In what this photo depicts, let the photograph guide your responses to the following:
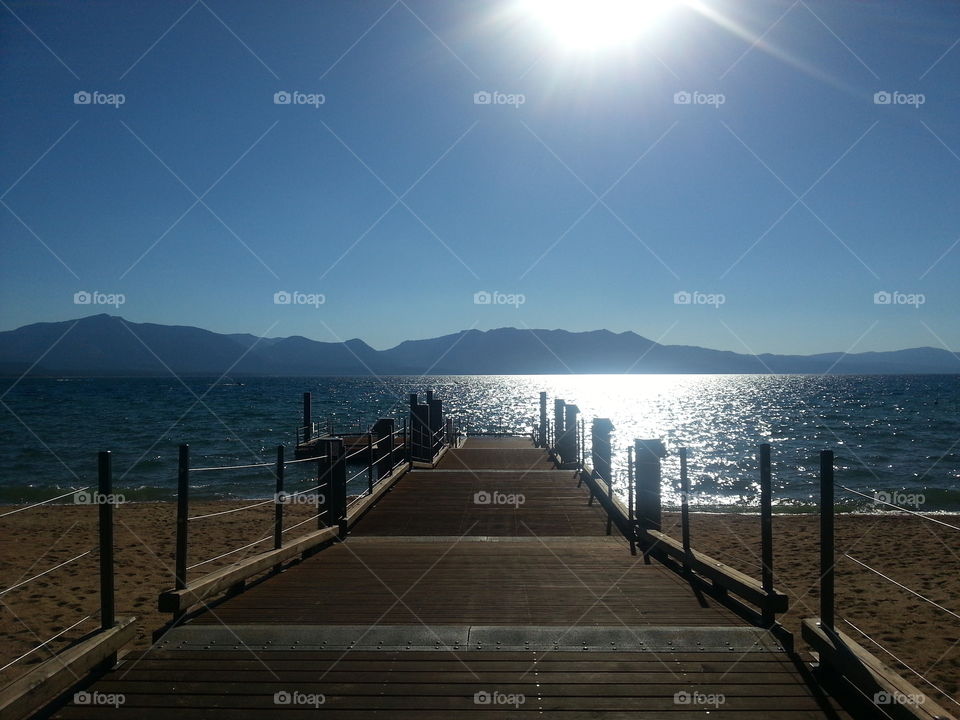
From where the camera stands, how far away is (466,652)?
436 cm

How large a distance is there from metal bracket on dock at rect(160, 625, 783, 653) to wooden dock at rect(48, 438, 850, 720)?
0.01 m

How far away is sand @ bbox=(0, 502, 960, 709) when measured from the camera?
9305mm

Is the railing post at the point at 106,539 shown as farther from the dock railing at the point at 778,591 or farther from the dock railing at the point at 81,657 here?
the dock railing at the point at 778,591

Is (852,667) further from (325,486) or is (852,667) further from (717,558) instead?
(717,558)

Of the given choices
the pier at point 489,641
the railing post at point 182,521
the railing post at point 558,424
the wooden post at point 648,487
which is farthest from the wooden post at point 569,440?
the railing post at point 182,521

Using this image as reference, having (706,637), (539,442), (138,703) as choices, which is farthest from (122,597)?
(539,442)

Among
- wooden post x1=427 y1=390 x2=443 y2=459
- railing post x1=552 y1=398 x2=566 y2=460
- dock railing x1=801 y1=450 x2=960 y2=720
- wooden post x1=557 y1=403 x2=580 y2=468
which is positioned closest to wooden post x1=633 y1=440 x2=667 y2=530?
dock railing x1=801 y1=450 x2=960 y2=720

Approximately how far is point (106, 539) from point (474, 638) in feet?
8.41

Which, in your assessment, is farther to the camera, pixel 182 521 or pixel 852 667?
pixel 182 521

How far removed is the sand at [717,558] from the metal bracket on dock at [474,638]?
479 cm

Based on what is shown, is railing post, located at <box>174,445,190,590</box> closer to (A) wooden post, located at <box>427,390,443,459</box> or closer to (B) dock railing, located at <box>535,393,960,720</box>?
(B) dock railing, located at <box>535,393,960,720</box>

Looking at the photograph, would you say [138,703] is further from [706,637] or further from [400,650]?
[706,637]

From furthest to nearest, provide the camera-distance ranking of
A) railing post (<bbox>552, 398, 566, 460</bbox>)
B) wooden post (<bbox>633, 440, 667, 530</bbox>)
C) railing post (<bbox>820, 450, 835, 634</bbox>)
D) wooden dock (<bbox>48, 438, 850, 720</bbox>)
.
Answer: railing post (<bbox>552, 398, 566, 460</bbox>), wooden post (<bbox>633, 440, 667, 530</bbox>), railing post (<bbox>820, 450, 835, 634</bbox>), wooden dock (<bbox>48, 438, 850, 720</bbox>)

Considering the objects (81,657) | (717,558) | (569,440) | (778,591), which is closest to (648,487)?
(778,591)
